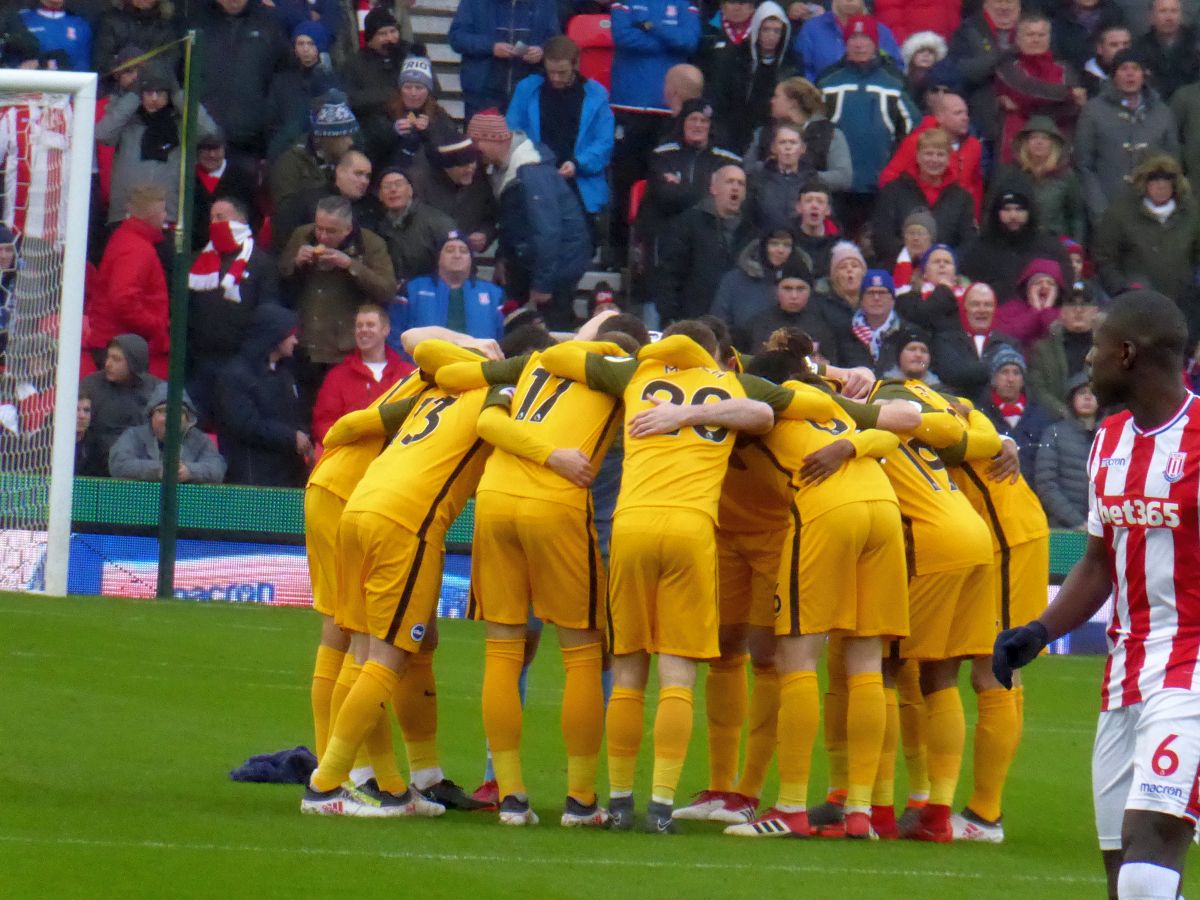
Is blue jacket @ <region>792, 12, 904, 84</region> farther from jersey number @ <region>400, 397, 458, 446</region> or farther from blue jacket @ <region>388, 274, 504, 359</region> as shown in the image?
jersey number @ <region>400, 397, 458, 446</region>

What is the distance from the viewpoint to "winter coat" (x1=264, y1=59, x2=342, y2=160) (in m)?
16.0

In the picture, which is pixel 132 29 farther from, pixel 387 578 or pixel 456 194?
pixel 387 578

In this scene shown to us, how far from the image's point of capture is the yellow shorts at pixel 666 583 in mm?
7715

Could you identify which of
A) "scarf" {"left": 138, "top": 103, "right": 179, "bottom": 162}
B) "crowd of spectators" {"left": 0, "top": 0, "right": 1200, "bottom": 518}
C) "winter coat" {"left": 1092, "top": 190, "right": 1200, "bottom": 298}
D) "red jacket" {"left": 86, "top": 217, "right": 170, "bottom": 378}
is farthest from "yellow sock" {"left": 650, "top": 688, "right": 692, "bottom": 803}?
"winter coat" {"left": 1092, "top": 190, "right": 1200, "bottom": 298}

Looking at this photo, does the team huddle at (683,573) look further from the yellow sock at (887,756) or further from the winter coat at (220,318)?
the winter coat at (220,318)

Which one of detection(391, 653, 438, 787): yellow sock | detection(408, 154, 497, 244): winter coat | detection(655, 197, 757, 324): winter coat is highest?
detection(408, 154, 497, 244): winter coat

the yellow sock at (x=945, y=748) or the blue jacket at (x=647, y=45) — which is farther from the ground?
the blue jacket at (x=647, y=45)

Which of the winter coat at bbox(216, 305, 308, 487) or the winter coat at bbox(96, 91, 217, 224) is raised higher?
the winter coat at bbox(96, 91, 217, 224)

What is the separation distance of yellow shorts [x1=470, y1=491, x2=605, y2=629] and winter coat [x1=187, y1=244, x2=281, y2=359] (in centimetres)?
740

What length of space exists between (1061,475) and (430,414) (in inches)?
314

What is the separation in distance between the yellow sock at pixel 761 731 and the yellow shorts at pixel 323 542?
187cm

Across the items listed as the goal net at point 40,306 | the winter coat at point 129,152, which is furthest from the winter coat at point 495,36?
the goal net at point 40,306

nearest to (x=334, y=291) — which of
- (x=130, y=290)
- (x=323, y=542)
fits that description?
(x=130, y=290)

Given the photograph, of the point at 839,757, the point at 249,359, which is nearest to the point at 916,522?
the point at 839,757
